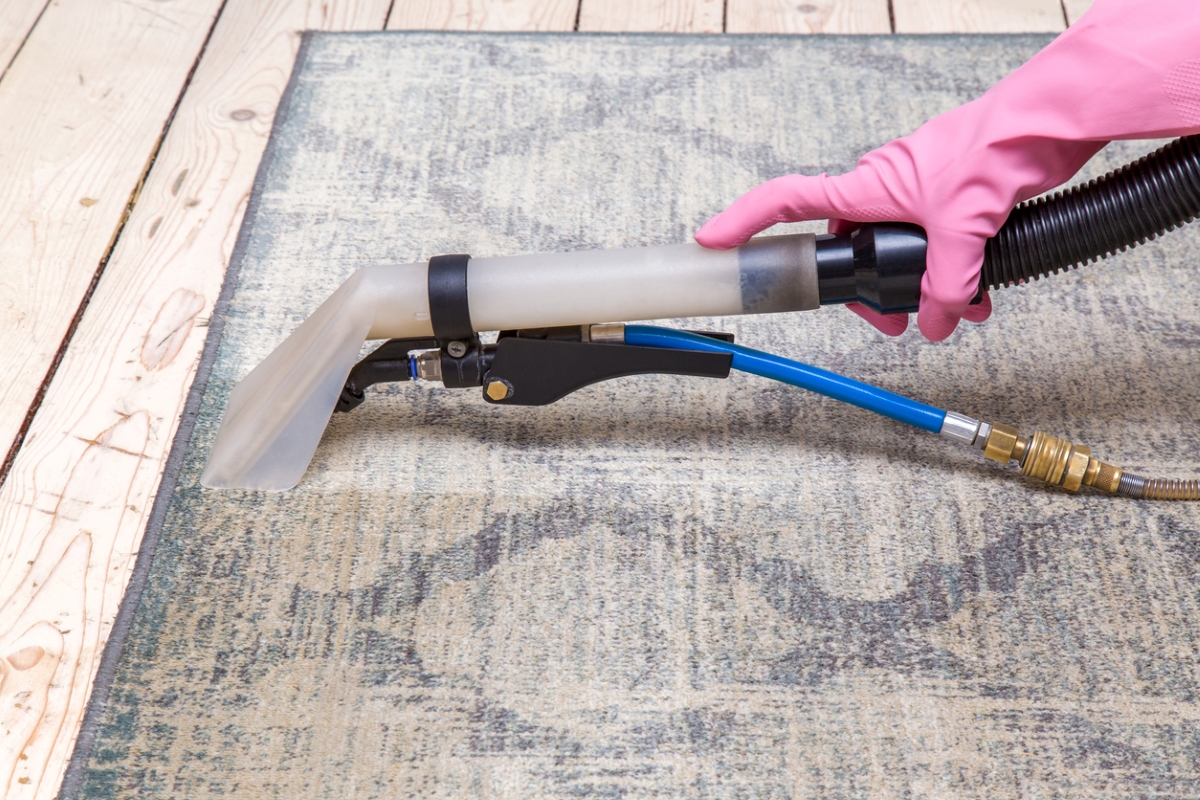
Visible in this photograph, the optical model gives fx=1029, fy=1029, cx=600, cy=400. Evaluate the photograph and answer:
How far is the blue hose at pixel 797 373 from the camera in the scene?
87 centimetres

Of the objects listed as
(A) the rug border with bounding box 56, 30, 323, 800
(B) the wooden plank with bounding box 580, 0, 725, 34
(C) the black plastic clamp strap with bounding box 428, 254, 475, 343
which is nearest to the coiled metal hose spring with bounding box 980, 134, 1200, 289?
(C) the black plastic clamp strap with bounding box 428, 254, 475, 343

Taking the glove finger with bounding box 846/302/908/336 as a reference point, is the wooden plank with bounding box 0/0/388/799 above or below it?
below

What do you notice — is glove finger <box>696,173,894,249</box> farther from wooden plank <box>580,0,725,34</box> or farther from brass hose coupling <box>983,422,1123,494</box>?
wooden plank <box>580,0,725,34</box>

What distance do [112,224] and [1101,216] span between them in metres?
1.05

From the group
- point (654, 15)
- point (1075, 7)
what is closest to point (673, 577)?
point (654, 15)

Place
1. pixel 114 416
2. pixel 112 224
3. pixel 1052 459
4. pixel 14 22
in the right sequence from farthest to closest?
pixel 14 22, pixel 112 224, pixel 114 416, pixel 1052 459

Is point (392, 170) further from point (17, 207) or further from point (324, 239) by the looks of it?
point (17, 207)

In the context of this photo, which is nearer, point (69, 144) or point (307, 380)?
point (307, 380)

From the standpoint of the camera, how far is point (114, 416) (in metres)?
0.99

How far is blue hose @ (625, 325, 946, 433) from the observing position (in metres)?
0.87

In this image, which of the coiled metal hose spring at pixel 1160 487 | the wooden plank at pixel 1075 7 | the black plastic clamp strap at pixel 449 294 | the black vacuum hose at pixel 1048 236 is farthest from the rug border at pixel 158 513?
the wooden plank at pixel 1075 7

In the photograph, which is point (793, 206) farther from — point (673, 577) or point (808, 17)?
point (808, 17)

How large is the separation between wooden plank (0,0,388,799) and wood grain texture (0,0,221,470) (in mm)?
21

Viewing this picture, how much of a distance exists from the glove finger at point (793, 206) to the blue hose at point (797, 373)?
3.6 inches
